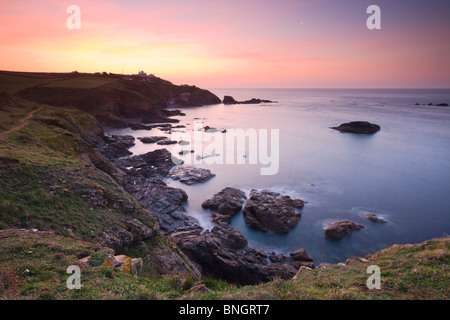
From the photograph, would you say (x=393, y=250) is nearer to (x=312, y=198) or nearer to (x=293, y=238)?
(x=293, y=238)

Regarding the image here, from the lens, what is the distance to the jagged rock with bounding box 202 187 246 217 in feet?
91.7

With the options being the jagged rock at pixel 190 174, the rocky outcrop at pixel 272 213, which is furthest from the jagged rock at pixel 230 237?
the jagged rock at pixel 190 174

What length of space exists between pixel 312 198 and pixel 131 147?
1636 inches

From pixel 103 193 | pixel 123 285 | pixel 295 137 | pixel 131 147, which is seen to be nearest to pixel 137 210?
pixel 103 193

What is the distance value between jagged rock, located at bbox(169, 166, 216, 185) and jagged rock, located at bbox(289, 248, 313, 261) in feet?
63.7

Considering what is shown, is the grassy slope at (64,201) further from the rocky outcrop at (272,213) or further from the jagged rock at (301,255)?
the rocky outcrop at (272,213)

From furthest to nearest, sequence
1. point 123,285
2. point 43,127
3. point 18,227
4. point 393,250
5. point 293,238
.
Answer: point 43,127 → point 293,238 → point 393,250 → point 18,227 → point 123,285

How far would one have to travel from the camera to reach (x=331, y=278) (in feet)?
32.9

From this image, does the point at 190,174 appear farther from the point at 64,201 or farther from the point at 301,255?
the point at 64,201

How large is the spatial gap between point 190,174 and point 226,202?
37.4 feet

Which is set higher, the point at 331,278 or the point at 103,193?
the point at 103,193

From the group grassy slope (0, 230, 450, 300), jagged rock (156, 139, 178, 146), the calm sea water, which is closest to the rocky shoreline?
the calm sea water

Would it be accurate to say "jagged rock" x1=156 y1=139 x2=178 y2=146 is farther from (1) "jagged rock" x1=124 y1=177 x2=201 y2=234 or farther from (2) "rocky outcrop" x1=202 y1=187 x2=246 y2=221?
(2) "rocky outcrop" x1=202 y1=187 x2=246 y2=221
